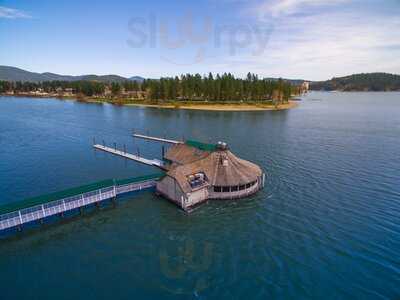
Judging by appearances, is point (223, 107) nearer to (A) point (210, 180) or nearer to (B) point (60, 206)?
(A) point (210, 180)

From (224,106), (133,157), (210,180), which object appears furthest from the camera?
(224,106)

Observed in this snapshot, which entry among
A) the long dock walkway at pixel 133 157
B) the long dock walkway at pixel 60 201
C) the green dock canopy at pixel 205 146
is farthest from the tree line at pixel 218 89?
the long dock walkway at pixel 60 201

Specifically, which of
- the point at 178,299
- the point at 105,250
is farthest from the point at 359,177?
the point at 105,250

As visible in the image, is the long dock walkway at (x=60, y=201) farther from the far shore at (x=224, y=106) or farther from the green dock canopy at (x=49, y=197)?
the far shore at (x=224, y=106)

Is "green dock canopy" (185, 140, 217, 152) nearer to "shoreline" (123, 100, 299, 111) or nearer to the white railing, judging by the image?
the white railing

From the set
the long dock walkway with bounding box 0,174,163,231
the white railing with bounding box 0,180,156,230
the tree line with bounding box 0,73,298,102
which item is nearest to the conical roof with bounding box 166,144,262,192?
the long dock walkway with bounding box 0,174,163,231

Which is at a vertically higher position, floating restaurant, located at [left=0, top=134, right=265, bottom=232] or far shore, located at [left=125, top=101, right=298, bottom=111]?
far shore, located at [left=125, top=101, right=298, bottom=111]

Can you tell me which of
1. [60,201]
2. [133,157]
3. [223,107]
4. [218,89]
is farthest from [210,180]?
[218,89]

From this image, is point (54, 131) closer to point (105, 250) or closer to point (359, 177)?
point (105, 250)
